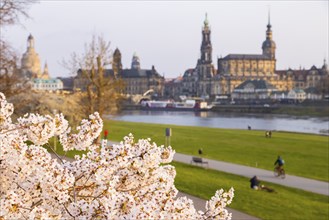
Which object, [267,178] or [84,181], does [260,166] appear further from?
[84,181]

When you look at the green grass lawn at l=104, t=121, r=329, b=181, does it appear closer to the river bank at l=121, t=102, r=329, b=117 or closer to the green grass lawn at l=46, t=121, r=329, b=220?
the green grass lawn at l=46, t=121, r=329, b=220

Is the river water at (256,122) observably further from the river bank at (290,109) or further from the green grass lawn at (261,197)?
the green grass lawn at (261,197)

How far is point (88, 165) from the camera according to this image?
4.34 metres

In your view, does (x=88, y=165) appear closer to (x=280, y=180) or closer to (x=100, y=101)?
(x=280, y=180)

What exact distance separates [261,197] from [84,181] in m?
14.1

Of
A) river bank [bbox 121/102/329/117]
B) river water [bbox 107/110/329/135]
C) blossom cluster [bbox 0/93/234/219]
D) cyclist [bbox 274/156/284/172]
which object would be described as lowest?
river water [bbox 107/110/329/135]

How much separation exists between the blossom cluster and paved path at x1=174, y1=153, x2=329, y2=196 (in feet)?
55.2

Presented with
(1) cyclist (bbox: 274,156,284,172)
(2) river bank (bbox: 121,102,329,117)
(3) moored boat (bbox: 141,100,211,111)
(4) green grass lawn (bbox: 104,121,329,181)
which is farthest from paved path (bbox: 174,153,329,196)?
(3) moored boat (bbox: 141,100,211,111)

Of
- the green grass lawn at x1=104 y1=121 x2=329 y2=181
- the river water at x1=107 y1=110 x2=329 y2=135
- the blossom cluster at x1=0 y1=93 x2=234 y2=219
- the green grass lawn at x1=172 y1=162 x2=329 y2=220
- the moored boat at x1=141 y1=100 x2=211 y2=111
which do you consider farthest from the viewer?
the moored boat at x1=141 y1=100 x2=211 y2=111

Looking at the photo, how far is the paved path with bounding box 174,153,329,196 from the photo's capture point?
21000mm

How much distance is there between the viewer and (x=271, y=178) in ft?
75.6

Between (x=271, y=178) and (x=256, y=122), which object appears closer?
(x=271, y=178)

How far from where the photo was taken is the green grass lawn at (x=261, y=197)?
1585cm

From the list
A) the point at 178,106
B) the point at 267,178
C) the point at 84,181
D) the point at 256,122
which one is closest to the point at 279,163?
the point at 267,178
